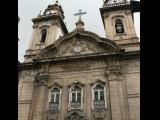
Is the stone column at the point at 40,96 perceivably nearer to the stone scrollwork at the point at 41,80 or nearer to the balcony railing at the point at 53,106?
the stone scrollwork at the point at 41,80

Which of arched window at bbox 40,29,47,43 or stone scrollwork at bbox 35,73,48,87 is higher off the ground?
arched window at bbox 40,29,47,43

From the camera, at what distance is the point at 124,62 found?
19625mm

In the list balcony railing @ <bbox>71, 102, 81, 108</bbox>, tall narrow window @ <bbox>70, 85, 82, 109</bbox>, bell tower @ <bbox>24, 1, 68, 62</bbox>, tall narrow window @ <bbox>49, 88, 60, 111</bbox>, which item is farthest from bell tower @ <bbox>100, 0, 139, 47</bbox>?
tall narrow window @ <bbox>49, 88, 60, 111</bbox>

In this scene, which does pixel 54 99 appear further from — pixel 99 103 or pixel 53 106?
pixel 99 103

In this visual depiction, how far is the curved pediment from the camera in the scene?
20766 millimetres

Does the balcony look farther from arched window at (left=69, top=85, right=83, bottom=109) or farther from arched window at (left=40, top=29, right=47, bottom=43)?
arched window at (left=40, top=29, right=47, bottom=43)

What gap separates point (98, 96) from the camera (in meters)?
18.2

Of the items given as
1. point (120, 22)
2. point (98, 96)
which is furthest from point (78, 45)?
point (98, 96)

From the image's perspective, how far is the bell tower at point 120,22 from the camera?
2212 centimetres

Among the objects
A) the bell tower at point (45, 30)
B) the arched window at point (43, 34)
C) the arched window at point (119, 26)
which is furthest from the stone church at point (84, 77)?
the arched window at point (43, 34)

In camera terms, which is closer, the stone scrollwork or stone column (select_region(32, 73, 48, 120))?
stone column (select_region(32, 73, 48, 120))
